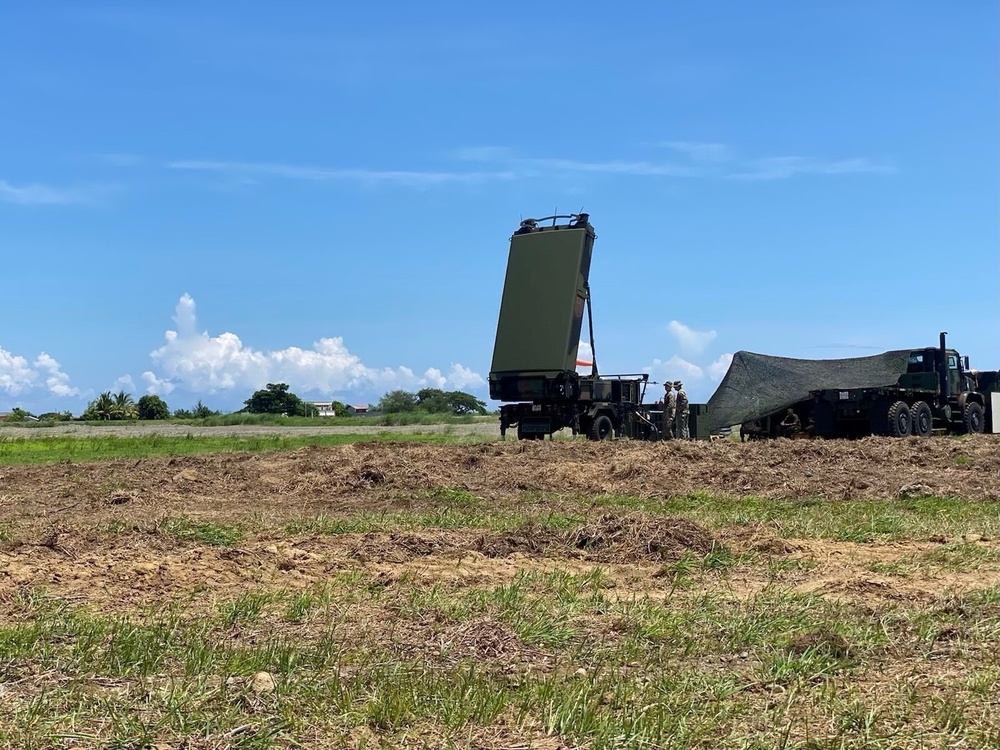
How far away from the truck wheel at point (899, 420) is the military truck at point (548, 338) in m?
7.11

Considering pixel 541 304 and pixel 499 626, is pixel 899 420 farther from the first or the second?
pixel 499 626

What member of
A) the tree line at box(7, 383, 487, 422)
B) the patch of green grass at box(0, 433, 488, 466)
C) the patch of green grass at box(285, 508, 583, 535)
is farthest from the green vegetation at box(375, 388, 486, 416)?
the patch of green grass at box(285, 508, 583, 535)

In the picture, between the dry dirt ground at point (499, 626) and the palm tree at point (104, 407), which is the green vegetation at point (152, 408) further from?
the dry dirt ground at point (499, 626)

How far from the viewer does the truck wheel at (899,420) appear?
81.8 ft

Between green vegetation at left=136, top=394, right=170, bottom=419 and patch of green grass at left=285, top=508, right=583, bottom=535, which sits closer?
patch of green grass at left=285, top=508, right=583, bottom=535

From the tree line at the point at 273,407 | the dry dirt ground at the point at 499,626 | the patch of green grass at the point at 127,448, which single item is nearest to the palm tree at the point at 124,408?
the tree line at the point at 273,407

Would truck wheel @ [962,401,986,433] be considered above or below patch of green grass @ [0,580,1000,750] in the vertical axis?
above

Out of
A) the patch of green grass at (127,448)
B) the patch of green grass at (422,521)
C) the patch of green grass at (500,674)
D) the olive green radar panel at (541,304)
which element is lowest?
the patch of green grass at (500,674)

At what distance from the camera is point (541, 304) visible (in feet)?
80.2

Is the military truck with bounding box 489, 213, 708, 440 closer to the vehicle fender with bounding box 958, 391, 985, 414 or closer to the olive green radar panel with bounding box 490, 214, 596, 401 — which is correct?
the olive green radar panel with bounding box 490, 214, 596, 401

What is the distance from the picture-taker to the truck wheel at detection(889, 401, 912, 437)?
2494 centimetres

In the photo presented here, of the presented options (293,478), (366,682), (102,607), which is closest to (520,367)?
(293,478)

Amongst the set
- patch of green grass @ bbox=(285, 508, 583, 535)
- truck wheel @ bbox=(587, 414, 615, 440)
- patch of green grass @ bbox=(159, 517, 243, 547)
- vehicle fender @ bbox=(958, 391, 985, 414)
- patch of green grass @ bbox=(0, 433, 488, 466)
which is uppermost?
vehicle fender @ bbox=(958, 391, 985, 414)

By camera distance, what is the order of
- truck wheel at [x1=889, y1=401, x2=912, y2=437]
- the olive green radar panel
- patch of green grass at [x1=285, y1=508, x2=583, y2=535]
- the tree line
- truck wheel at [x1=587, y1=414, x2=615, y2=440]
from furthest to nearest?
the tree line < truck wheel at [x1=587, y1=414, x2=615, y2=440] < truck wheel at [x1=889, y1=401, x2=912, y2=437] < the olive green radar panel < patch of green grass at [x1=285, y1=508, x2=583, y2=535]
